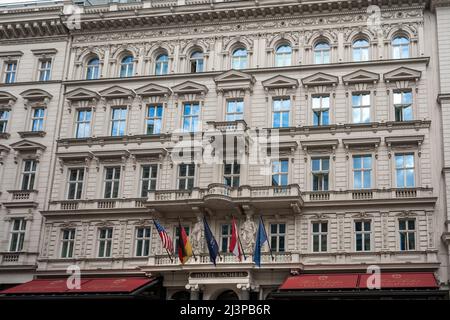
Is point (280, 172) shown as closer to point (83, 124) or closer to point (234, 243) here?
point (234, 243)

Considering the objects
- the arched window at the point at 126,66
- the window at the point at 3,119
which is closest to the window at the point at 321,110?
the arched window at the point at 126,66

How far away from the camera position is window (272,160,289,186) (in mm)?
36406

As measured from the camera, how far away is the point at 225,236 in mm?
36031

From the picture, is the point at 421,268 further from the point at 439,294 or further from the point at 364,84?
the point at 364,84

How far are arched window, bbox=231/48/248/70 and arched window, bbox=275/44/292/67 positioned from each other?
2015mm

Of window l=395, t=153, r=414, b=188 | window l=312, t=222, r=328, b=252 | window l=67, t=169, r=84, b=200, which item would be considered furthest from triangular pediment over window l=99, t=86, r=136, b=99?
window l=395, t=153, r=414, b=188

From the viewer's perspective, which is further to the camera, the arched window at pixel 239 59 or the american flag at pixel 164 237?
the arched window at pixel 239 59

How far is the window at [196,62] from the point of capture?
133 feet

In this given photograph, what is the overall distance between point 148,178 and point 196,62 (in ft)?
27.9

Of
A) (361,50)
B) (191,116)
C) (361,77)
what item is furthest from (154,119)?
(361,50)

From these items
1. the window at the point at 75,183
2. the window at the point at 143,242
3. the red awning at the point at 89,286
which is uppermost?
the window at the point at 75,183

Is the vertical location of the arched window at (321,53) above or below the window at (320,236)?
above

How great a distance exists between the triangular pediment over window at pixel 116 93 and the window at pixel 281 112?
9418mm

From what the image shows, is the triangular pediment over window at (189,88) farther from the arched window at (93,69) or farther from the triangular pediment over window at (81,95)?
the arched window at (93,69)
